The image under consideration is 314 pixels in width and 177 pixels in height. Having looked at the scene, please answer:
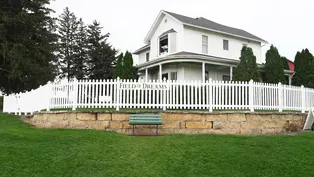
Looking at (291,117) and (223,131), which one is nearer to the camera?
(223,131)

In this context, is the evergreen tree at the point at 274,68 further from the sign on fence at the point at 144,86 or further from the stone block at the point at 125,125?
the stone block at the point at 125,125

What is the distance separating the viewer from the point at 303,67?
77.2 ft

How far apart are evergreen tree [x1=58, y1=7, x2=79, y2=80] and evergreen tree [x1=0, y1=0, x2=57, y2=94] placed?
13.2 meters

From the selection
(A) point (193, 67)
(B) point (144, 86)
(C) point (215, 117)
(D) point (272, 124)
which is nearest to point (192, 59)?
(A) point (193, 67)

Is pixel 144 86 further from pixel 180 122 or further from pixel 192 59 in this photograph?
pixel 192 59

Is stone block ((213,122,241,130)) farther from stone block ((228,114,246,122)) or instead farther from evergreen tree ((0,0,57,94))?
evergreen tree ((0,0,57,94))

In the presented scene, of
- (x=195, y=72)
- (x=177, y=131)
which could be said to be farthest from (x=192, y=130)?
(x=195, y=72)

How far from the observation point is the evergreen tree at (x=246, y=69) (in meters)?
19.0

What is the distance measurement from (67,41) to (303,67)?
33061 millimetres

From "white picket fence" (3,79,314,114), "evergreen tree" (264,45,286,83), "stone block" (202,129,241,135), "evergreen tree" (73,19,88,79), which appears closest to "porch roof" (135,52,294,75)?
"evergreen tree" (264,45,286,83)

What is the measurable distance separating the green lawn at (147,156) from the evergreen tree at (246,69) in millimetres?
10924

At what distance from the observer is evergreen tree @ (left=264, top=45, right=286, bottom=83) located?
69.2 ft

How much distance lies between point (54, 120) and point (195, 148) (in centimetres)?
558

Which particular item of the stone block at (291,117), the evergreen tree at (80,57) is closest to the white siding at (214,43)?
the stone block at (291,117)
